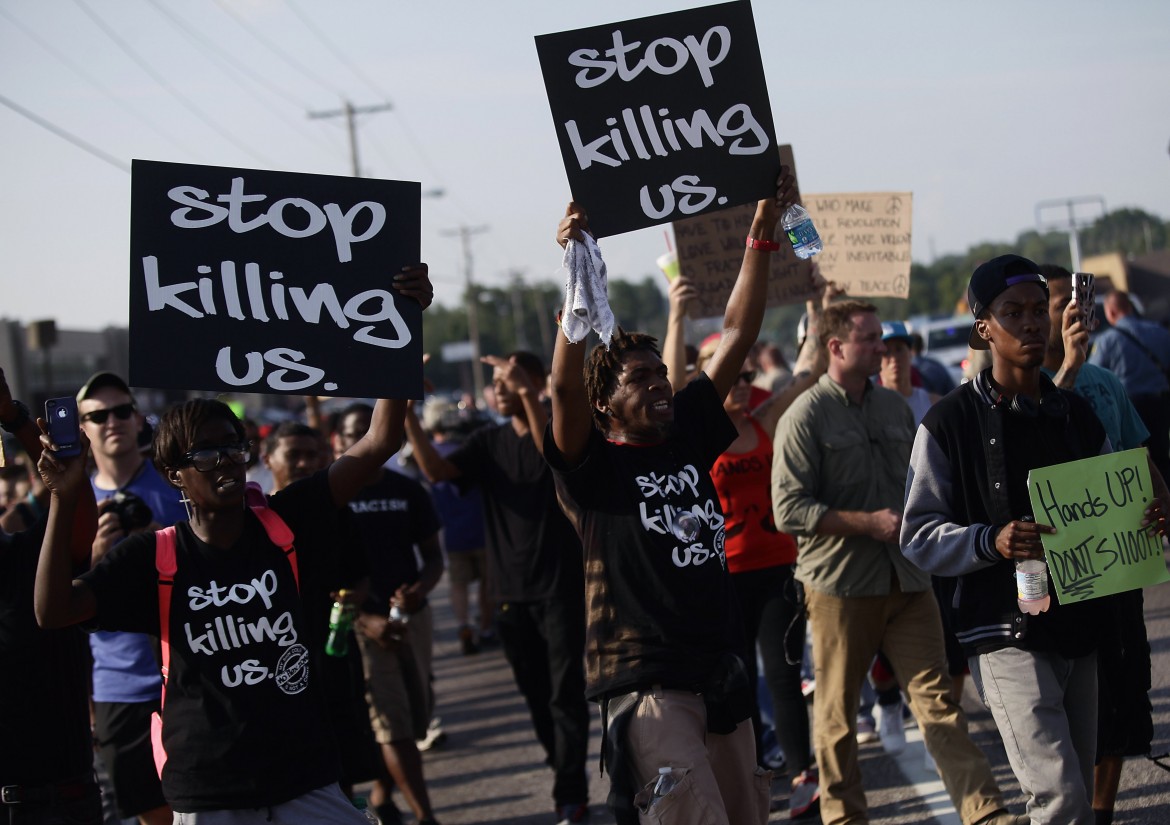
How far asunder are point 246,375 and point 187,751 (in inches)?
43.7

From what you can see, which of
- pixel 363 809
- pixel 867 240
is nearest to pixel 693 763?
pixel 363 809

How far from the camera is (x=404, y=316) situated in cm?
400

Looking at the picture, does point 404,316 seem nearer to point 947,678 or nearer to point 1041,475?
point 1041,475

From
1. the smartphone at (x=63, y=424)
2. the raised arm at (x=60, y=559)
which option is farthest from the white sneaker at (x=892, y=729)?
the smartphone at (x=63, y=424)


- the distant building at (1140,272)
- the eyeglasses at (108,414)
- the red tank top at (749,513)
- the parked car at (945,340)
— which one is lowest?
the red tank top at (749,513)

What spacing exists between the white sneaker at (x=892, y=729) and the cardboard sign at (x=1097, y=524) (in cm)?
280

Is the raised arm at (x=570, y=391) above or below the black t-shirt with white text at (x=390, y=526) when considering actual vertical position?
above

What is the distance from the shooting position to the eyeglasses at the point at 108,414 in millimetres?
5484

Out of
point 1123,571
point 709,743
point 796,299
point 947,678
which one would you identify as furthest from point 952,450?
point 796,299

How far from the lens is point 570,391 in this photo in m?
3.81

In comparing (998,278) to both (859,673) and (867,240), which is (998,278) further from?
(867,240)

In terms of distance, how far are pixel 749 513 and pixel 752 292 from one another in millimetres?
1924

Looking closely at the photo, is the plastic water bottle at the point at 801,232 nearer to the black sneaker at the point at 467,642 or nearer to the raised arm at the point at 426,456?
the raised arm at the point at 426,456

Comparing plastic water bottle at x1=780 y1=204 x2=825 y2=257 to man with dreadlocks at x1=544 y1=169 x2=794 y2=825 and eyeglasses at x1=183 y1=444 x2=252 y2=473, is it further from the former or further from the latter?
eyeglasses at x1=183 y1=444 x2=252 y2=473
